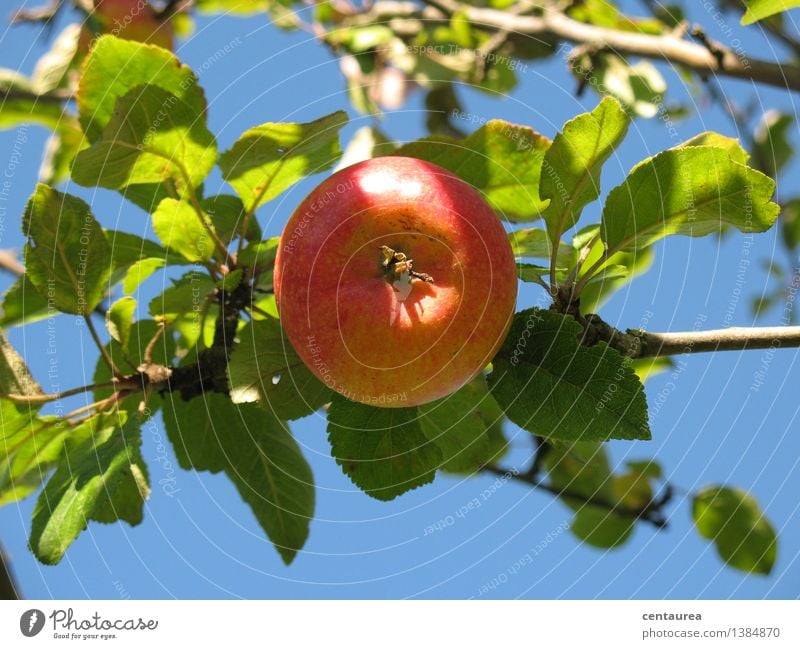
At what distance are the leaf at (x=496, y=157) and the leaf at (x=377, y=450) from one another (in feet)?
1.12

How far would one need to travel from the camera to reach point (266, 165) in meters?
1.22

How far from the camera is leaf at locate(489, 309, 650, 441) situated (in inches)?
39.6

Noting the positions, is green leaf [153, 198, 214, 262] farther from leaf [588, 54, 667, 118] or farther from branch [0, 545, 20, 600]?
leaf [588, 54, 667, 118]

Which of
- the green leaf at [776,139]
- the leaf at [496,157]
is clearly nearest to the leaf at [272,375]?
the leaf at [496,157]

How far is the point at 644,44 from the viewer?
1.89 metres

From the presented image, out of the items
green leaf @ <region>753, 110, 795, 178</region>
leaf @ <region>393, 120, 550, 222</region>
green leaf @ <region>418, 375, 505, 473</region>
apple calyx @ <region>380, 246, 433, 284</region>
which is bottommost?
green leaf @ <region>418, 375, 505, 473</region>

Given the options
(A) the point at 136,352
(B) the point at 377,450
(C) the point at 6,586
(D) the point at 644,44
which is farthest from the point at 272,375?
(D) the point at 644,44

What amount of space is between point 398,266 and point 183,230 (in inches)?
16.7

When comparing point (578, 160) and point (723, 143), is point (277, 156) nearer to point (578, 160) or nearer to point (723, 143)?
point (578, 160)

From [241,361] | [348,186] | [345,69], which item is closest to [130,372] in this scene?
[241,361]

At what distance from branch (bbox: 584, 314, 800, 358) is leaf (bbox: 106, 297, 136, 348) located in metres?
0.70

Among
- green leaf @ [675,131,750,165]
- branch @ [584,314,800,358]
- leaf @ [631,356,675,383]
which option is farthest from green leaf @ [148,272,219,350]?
leaf @ [631,356,675,383]

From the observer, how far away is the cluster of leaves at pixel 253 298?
1.08 m
